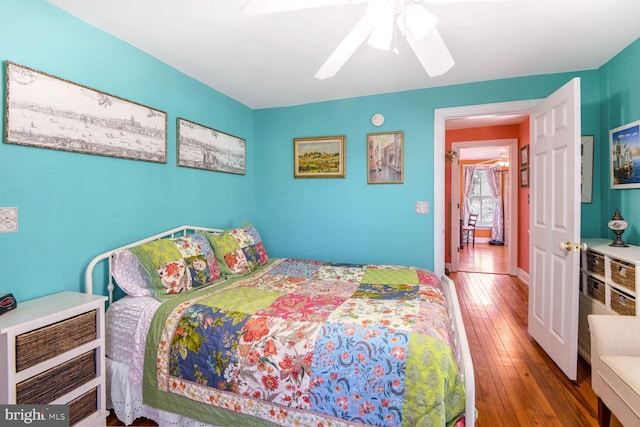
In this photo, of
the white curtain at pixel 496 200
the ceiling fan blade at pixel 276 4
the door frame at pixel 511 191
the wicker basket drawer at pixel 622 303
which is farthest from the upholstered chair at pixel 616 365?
the white curtain at pixel 496 200

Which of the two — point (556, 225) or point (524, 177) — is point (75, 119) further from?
point (524, 177)

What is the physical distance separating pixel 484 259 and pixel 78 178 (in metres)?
6.77

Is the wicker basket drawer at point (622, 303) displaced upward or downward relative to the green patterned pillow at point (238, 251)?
downward

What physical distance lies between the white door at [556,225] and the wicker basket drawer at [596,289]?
0.23m

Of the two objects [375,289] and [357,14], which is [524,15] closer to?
[357,14]

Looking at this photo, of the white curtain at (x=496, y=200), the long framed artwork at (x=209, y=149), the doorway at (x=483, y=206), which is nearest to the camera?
the long framed artwork at (x=209, y=149)

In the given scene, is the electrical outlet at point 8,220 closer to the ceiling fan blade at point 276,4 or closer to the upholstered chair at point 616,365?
the ceiling fan blade at point 276,4

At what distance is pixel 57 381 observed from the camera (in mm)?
1420

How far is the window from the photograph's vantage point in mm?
9164

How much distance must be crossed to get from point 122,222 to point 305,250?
1.92 m

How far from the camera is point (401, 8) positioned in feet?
4.56

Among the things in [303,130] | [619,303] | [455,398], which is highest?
[303,130]

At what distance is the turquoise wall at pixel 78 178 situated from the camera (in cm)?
158

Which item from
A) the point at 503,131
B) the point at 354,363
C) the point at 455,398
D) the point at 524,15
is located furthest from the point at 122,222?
the point at 503,131
